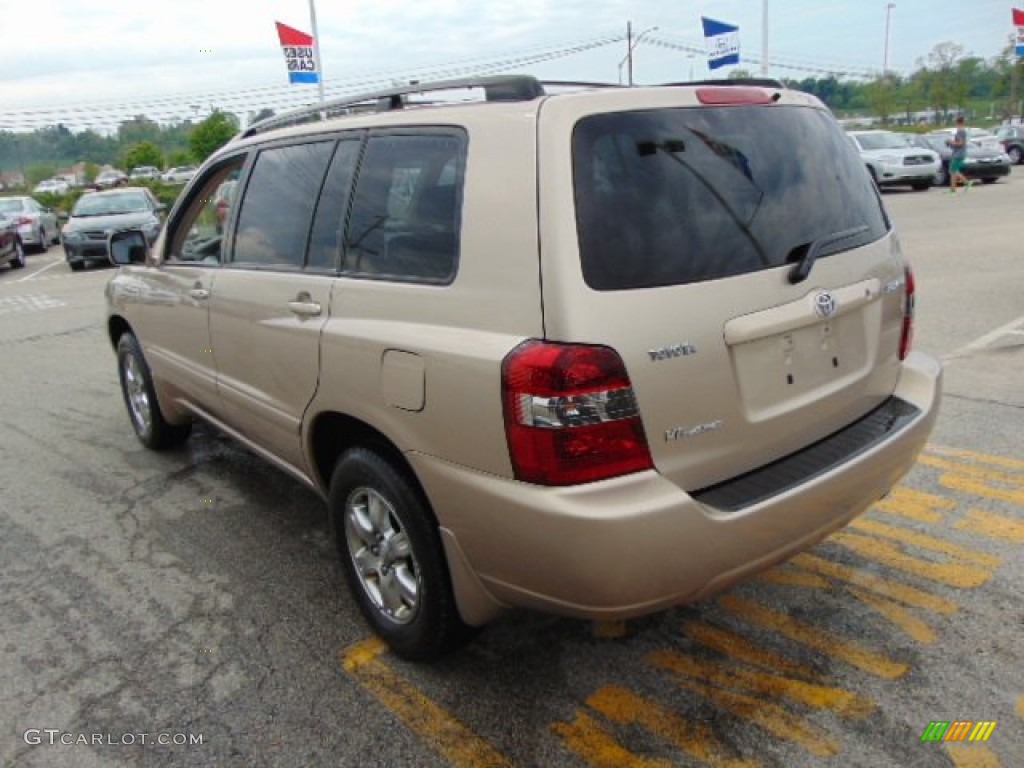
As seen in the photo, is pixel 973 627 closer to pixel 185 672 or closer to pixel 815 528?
pixel 815 528

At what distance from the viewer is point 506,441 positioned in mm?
2199

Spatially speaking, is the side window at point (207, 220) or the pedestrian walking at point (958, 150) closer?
the side window at point (207, 220)

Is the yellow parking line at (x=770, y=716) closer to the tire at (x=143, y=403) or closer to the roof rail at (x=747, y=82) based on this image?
the roof rail at (x=747, y=82)

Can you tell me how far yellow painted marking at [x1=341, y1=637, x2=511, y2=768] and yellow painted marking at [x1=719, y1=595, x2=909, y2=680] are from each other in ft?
3.70

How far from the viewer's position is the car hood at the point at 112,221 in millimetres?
15844

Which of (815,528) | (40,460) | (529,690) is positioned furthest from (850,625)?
(40,460)

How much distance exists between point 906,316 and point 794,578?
1.09m

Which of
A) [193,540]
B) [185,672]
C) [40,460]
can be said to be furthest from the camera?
[40,460]

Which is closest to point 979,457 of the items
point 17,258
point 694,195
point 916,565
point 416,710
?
point 916,565

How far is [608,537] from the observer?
2102 millimetres

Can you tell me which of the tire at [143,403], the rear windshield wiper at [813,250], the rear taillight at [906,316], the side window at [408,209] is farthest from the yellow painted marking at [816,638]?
the tire at [143,403]

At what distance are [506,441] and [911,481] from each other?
2.74m

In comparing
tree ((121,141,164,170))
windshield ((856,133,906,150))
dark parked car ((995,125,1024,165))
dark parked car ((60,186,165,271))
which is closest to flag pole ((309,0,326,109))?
dark parked car ((60,186,165,271))

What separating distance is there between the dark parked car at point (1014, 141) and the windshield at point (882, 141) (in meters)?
9.65
